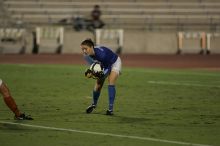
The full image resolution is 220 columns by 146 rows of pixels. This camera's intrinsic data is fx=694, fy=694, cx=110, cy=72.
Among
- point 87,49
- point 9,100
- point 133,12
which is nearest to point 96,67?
point 87,49

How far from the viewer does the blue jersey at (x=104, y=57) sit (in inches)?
540

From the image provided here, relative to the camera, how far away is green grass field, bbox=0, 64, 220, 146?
11.0 meters

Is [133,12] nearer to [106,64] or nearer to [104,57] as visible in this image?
[106,64]

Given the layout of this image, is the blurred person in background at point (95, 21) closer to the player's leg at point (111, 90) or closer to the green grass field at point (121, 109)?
the green grass field at point (121, 109)

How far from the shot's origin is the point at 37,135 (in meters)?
11.2

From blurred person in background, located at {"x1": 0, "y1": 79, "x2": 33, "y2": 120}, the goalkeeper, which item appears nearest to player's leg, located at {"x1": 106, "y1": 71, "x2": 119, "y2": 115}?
the goalkeeper

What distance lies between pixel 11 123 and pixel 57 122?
0.88 m

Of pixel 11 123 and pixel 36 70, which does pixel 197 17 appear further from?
pixel 11 123

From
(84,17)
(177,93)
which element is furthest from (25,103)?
(84,17)

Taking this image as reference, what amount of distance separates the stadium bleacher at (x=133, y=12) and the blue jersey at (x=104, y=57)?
2335 cm

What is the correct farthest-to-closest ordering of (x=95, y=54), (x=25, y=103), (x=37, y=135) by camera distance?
(x=25, y=103) → (x=95, y=54) → (x=37, y=135)

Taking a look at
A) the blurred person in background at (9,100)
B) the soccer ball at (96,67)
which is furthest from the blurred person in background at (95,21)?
the blurred person in background at (9,100)

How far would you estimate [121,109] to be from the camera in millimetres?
15172

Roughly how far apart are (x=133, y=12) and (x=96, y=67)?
84.5 feet
